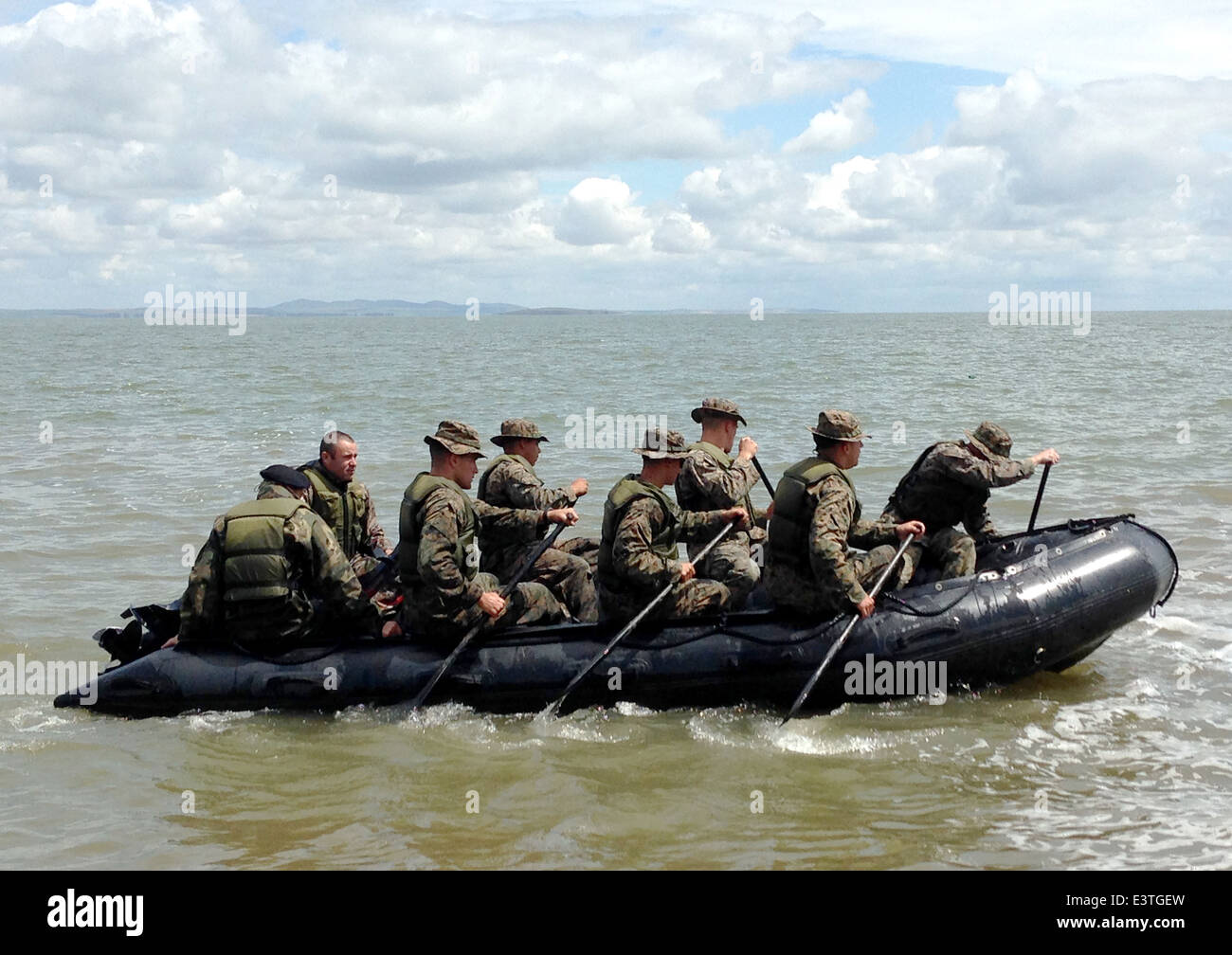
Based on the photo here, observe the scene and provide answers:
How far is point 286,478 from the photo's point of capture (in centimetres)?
832

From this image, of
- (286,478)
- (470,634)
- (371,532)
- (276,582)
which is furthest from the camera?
(371,532)

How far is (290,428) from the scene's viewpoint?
84.4ft

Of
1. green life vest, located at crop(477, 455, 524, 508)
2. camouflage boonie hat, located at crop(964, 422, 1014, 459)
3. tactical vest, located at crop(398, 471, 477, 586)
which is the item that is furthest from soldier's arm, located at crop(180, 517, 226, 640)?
camouflage boonie hat, located at crop(964, 422, 1014, 459)

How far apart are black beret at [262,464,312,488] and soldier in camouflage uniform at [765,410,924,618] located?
3158 millimetres

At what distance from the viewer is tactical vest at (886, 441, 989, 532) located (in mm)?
9008

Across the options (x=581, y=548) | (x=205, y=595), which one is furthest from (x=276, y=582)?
(x=581, y=548)

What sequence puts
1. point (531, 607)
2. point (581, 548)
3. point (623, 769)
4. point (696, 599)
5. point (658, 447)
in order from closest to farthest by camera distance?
point (623, 769) → point (658, 447) → point (696, 599) → point (531, 607) → point (581, 548)

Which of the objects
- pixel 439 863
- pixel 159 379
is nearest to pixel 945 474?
pixel 439 863

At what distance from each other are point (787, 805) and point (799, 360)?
159ft

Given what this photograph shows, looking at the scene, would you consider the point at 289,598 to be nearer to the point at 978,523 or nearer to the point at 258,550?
the point at 258,550

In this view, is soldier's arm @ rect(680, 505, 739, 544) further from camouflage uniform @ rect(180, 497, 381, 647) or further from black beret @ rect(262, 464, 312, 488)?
black beret @ rect(262, 464, 312, 488)

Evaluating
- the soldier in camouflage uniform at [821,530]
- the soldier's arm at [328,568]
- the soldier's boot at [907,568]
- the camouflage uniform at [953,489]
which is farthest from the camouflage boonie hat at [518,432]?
the soldier's boot at [907,568]

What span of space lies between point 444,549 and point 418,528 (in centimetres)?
24

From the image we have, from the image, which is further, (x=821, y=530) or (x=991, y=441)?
(x=991, y=441)
